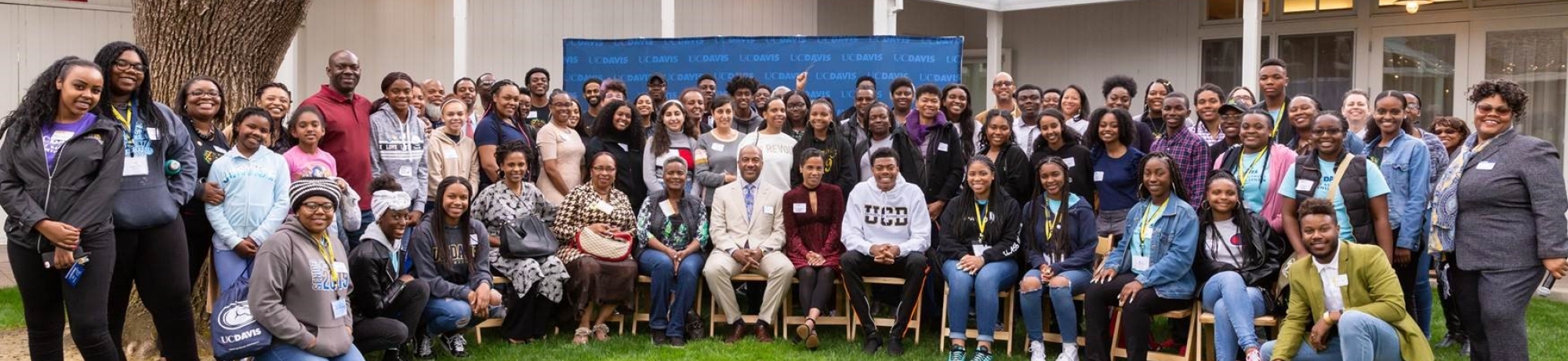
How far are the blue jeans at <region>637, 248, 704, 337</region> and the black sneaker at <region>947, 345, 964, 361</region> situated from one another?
5.16 ft

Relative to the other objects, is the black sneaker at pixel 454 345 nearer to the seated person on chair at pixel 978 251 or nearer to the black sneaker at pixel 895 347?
the black sneaker at pixel 895 347

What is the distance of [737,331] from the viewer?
729 cm

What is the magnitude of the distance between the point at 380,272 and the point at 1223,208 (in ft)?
13.5

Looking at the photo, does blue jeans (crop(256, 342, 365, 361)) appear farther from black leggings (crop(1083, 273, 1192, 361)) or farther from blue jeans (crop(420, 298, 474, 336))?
black leggings (crop(1083, 273, 1192, 361))

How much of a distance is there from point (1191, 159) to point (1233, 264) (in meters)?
0.88

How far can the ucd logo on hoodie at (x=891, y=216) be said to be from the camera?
717 centimetres

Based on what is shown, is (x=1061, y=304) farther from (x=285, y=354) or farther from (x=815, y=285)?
(x=285, y=354)

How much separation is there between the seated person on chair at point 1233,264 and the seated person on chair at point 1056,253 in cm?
63

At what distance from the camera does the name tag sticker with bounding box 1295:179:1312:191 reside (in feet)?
19.9

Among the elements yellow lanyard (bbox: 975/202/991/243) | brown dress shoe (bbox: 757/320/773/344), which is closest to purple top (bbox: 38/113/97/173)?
brown dress shoe (bbox: 757/320/773/344)

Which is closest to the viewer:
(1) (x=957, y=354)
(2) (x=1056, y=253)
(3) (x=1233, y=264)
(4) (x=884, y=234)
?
(3) (x=1233, y=264)

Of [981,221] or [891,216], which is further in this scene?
[891,216]

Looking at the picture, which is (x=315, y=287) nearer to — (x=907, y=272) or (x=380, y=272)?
(x=380, y=272)

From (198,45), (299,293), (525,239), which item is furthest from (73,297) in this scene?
(525,239)
